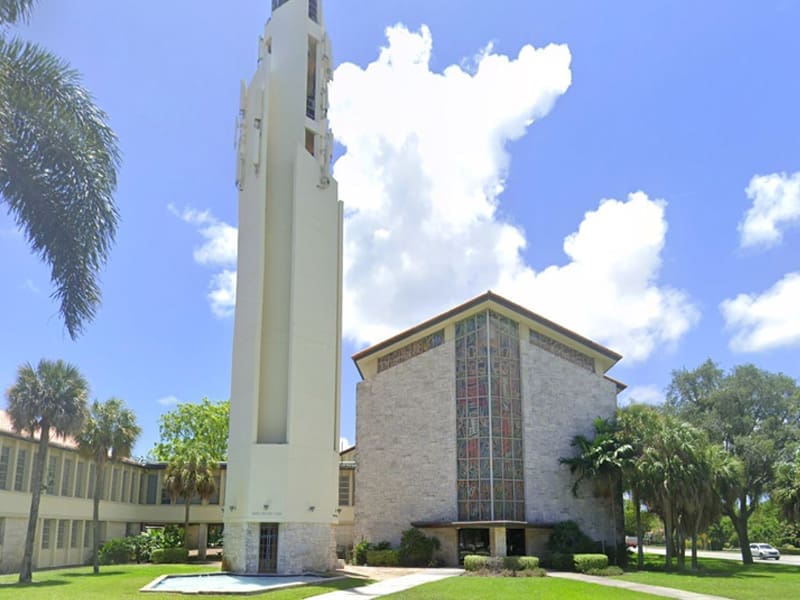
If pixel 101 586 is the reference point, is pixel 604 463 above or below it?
above

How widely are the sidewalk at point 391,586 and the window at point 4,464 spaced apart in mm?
16944

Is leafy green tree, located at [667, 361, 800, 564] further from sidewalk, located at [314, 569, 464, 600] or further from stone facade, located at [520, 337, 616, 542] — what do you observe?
sidewalk, located at [314, 569, 464, 600]

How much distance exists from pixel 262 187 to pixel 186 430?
33.1m

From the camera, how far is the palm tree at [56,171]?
37.3 feet

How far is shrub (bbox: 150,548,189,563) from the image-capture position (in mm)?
39750

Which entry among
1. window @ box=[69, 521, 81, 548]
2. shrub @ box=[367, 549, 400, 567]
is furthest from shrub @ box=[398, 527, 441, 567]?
window @ box=[69, 521, 81, 548]

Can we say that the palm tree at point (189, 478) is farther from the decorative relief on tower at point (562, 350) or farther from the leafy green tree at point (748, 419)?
the leafy green tree at point (748, 419)

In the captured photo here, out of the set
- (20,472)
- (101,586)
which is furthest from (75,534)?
(101,586)

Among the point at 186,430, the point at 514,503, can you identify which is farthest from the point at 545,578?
the point at 186,430

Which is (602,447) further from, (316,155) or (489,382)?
(316,155)

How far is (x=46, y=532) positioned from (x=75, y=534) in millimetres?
3090

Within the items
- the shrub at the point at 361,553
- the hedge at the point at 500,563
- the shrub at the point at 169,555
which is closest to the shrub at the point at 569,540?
the hedge at the point at 500,563

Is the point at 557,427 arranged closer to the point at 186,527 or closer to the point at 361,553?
the point at 361,553

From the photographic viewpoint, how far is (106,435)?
114ft
